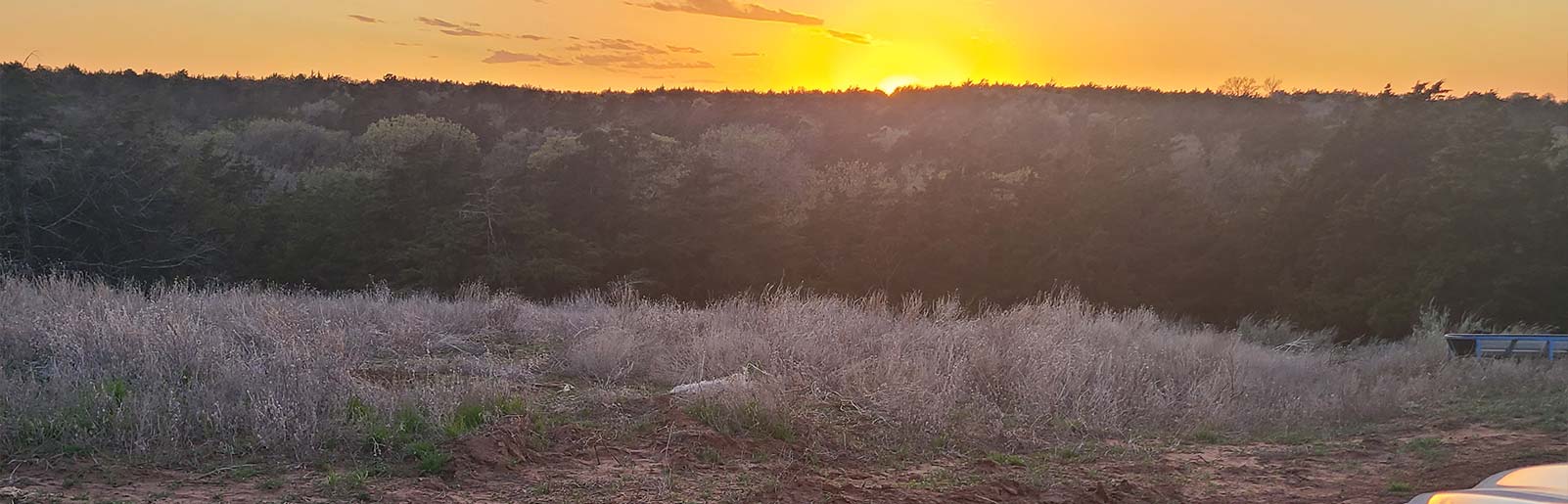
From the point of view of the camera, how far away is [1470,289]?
66.7 ft

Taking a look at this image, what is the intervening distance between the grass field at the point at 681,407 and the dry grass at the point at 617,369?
0.03 metres

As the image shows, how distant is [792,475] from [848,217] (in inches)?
791

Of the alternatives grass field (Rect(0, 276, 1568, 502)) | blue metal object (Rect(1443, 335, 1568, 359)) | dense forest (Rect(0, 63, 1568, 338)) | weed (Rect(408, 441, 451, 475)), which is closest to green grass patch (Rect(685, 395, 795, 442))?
grass field (Rect(0, 276, 1568, 502))

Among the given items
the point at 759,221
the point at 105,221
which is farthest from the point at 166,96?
the point at 759,221

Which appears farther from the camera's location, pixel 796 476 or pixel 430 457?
pixel 796 476

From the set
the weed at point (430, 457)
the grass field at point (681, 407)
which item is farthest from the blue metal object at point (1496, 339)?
the weed at point (430, 457)

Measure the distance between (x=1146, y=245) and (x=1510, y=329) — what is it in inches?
309

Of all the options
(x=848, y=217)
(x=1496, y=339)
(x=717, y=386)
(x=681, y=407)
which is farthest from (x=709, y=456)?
(x=848, y=217)

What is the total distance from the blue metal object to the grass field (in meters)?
0.98

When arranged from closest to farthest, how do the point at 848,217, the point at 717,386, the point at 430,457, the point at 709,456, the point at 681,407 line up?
1. the point at 430,457
2. the point at 709,456
3. the point at 681,407
4. the point at 717,386
5. the point at 848,217

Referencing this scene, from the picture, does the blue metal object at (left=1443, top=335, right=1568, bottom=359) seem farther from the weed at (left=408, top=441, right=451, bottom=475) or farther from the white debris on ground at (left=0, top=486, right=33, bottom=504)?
the white debris on ground at (left=0, top=486, right=33, bottom=504)

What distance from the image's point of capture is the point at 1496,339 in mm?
13117

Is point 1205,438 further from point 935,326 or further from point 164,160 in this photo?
point 164,160

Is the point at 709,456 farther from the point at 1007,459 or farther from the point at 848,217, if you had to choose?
the point at 848,217
